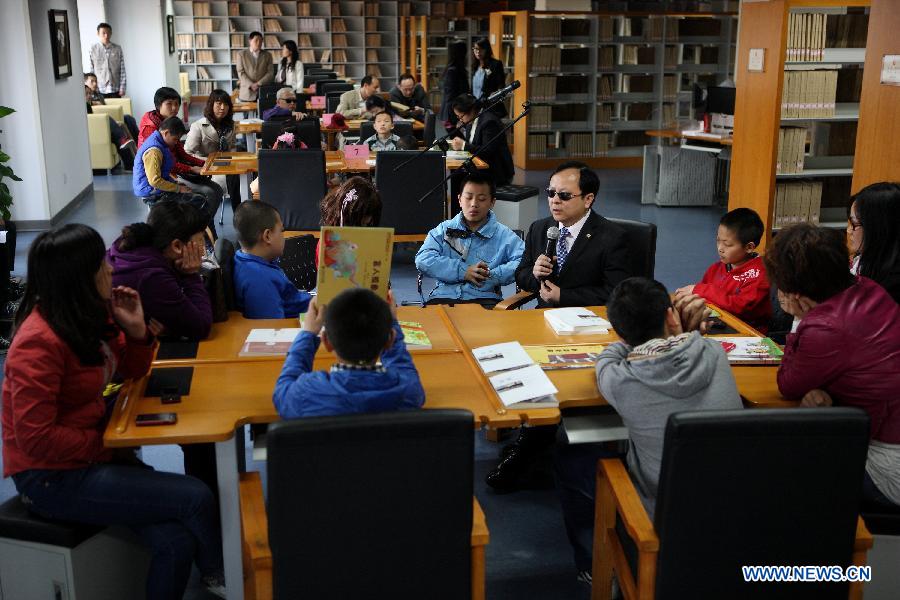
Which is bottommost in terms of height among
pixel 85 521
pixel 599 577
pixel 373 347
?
pixel 599 577

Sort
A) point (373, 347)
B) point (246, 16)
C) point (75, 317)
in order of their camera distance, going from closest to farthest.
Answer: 1. point (373, 347)
2. point (75, 317)
3. point (246, 16)

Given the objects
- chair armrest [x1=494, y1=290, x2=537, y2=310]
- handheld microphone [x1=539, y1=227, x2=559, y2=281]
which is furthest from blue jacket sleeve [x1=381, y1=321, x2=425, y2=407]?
chair armrest [x1=494, y1=290, x2=537, y2=310]

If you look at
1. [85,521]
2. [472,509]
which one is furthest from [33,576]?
[472,509]

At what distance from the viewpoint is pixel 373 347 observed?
2.22 metres

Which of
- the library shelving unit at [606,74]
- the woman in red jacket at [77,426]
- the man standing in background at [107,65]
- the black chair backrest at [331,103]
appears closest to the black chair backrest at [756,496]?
the woman in red jacket at [77,426]

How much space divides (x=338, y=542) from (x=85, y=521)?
83 centimetres

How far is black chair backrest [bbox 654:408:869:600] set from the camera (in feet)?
6.48

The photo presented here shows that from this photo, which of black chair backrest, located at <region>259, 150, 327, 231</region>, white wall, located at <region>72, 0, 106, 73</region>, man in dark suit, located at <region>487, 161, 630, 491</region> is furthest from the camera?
white wall, located at <region>72, 0, 106, 73</region>

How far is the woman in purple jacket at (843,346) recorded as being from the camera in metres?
2.53

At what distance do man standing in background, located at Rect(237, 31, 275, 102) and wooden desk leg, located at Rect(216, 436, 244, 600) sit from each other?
11.4 meters

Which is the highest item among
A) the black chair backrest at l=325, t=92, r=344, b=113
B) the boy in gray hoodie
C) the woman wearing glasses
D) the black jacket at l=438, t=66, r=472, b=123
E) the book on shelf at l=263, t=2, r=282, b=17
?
the book on shelf at l=263, t=2, r=282, b=17

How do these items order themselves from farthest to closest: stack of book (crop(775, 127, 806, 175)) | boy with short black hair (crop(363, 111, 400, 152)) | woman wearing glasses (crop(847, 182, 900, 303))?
1. boy with short black hair (crop(363, 111, 400, 152))
2. stack of book (crop(775, 127, 806, 175))
3. woman wearing glasses (crop(847, 182, 900, 303))

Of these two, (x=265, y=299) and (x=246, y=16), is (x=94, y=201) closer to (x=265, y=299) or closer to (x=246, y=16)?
(x=265, y=299)

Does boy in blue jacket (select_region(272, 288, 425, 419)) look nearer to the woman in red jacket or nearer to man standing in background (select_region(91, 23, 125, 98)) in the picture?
the woman in red jacket
